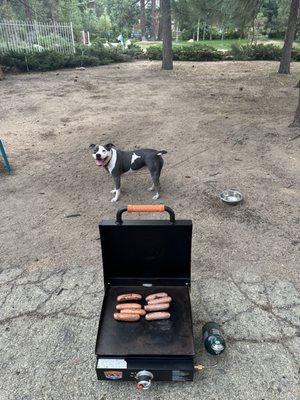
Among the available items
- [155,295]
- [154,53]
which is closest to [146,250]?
[155,295]

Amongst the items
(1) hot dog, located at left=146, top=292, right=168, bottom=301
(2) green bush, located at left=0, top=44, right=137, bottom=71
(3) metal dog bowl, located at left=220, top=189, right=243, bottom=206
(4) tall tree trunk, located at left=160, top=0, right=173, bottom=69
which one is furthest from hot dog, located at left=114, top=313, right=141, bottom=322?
(2) green bush, located at left=0, top=44, right=137, bottom=71

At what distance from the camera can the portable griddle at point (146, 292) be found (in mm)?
2779

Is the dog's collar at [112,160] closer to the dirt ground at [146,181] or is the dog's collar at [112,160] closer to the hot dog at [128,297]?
the dirt ground at [146,181]

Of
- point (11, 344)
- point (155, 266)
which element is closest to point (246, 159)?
point (155, 266)

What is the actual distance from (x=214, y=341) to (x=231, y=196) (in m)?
3.01

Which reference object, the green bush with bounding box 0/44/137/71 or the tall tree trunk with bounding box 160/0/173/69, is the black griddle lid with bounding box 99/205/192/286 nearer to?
the tall tree trunk with bounding box 160/0/173/69

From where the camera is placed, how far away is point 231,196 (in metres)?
5.62

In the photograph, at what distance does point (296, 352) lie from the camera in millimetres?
3158

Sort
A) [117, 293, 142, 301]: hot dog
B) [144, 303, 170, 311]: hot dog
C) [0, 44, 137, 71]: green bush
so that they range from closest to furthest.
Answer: [144, 303, 170, 311]: hot dog
[117, 293, 142, 301]: hot dog
[0, 44, 137, 71]: green bush

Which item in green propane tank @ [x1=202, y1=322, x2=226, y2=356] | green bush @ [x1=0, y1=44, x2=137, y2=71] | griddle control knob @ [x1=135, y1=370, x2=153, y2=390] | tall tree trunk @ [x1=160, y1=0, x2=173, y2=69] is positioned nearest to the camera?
griddle control knob @ [x1=135, y1=370, x2=153, y2=390]

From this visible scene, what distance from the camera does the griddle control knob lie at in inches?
108

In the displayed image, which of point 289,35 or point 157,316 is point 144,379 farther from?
point 289,35

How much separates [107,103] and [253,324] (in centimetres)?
1000

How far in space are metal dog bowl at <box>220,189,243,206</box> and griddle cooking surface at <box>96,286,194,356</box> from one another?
97.7 inches
